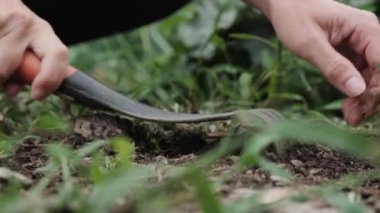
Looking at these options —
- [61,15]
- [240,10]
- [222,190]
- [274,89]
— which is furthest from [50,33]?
[240,10]

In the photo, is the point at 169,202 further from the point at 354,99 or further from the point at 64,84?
the point at 354,99

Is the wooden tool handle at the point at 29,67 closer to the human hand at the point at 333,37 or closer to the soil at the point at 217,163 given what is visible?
the soil at the point at 217,163

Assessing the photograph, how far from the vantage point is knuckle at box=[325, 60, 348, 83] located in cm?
146

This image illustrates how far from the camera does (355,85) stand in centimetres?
146

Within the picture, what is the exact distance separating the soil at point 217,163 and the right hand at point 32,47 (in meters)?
0.12

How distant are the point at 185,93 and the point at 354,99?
724 millimetres

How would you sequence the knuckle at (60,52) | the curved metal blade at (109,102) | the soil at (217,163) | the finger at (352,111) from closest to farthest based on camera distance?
the soil at (217,163), the knuckle at (60,52), the curved metal blade at (109,102), the finger at (352,111)

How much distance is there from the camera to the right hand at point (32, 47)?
1.33 meters

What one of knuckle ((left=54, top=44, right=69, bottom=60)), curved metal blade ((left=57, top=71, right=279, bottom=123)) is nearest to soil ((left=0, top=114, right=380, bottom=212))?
curved metal blade ((left=57, top=71, right=279, bottom=123))

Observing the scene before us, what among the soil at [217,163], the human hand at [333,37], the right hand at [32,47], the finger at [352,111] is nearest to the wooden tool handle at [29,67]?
the right hand at [32,47]

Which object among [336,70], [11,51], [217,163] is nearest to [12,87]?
[11,51]

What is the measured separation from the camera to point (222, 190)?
97 cm

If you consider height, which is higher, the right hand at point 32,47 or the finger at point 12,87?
the right hand at point 32,47

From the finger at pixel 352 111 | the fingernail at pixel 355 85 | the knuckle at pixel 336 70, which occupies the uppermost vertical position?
the knuckle at pixel 336 70
